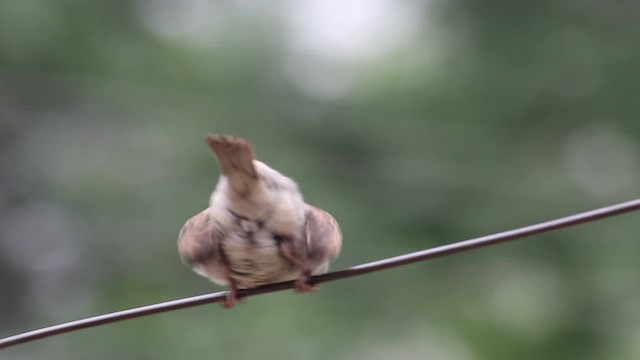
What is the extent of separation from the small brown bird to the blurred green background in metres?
2.32

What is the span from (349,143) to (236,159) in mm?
3374

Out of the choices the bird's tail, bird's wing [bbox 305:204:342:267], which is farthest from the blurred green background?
the bird's tail

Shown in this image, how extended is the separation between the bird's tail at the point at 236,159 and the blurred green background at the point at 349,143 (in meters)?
2.61

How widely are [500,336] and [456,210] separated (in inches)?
25.7

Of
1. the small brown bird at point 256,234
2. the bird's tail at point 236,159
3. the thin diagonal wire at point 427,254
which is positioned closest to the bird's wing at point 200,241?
the small brown bird at point 256,234

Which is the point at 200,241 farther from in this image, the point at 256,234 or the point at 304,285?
the point at 304,285

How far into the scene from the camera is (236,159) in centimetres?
261

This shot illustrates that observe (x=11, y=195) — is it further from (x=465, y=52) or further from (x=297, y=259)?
(x=297, y=259)

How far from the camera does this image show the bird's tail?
2.49 metres

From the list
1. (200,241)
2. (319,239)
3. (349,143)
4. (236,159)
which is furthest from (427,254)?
(349,143)

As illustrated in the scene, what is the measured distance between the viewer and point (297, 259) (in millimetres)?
2893

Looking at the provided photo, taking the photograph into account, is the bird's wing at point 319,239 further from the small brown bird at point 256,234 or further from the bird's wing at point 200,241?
the bird's wing at point 200,241

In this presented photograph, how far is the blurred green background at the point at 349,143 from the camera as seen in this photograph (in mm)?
5410

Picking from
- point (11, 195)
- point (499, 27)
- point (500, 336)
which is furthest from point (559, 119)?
point (11, 195)
